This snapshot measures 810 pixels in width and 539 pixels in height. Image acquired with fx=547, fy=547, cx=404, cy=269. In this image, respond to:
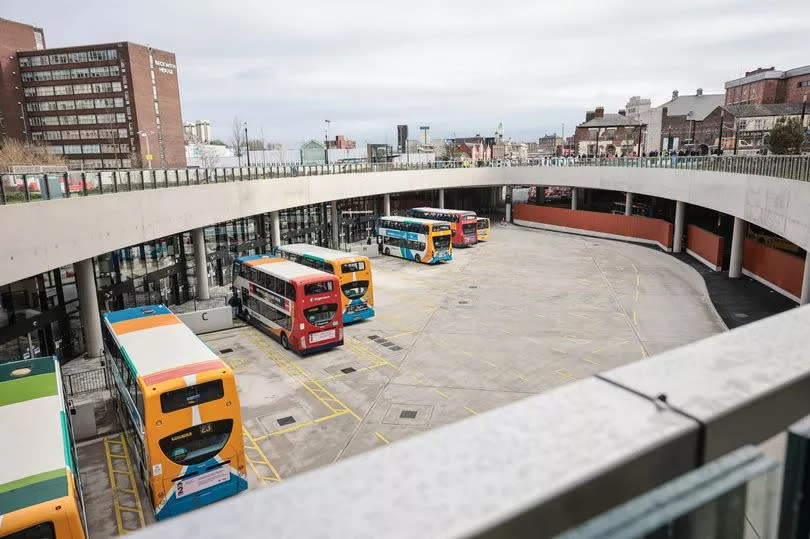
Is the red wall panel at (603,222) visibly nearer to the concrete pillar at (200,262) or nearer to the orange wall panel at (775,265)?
the orange wall panel at (775,265)

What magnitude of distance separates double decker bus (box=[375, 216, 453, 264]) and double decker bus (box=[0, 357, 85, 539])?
26.7 meters

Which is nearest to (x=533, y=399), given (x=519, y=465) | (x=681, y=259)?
(x=519, y=465)

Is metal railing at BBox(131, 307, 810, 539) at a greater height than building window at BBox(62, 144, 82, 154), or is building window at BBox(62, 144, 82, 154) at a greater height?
building window at BBox(62, 144, 82, 154)

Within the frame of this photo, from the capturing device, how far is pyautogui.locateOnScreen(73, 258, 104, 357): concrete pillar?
65.5 feet

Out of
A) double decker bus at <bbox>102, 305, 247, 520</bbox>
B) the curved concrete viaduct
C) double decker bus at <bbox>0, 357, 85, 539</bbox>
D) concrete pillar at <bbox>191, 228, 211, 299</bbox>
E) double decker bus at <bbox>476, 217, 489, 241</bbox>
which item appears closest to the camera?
double decker bus at <bbox>0, 357, 85, 539</bbox>

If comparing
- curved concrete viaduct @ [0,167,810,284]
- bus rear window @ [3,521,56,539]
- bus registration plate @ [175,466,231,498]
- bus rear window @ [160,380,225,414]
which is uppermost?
curved concrete viaduct @ [0,167,810,284]

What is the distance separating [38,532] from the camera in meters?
7.97

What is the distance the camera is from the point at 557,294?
28703 mm

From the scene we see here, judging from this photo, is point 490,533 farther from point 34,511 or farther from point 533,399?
point 34,511

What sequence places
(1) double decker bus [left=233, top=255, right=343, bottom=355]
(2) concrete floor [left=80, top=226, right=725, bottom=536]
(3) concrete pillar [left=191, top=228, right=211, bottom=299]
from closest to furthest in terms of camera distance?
(2) concrete floor [left=80, top=226, right=725, bottom=536], (1) double decker bus [left=233, top=255, right=343, bottom=355], (3) concrete pillar [left=191, top=228, right=211, bottom=299]

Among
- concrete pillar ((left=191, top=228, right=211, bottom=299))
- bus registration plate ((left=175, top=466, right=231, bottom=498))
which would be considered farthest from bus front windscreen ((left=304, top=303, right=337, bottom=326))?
concrete pillar ((left=191, top=228, right=211, bottom=299))

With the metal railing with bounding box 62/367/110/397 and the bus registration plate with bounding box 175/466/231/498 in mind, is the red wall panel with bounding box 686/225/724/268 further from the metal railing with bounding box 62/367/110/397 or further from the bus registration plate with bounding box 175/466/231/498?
the metal railing with bounding box 62/367/110/397

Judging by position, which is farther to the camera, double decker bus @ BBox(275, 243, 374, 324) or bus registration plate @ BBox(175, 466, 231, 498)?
double decker bus @ BBox(275, 243, 374, 324)

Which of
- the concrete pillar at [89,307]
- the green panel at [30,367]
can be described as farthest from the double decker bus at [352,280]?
the green panel at [30,367]
